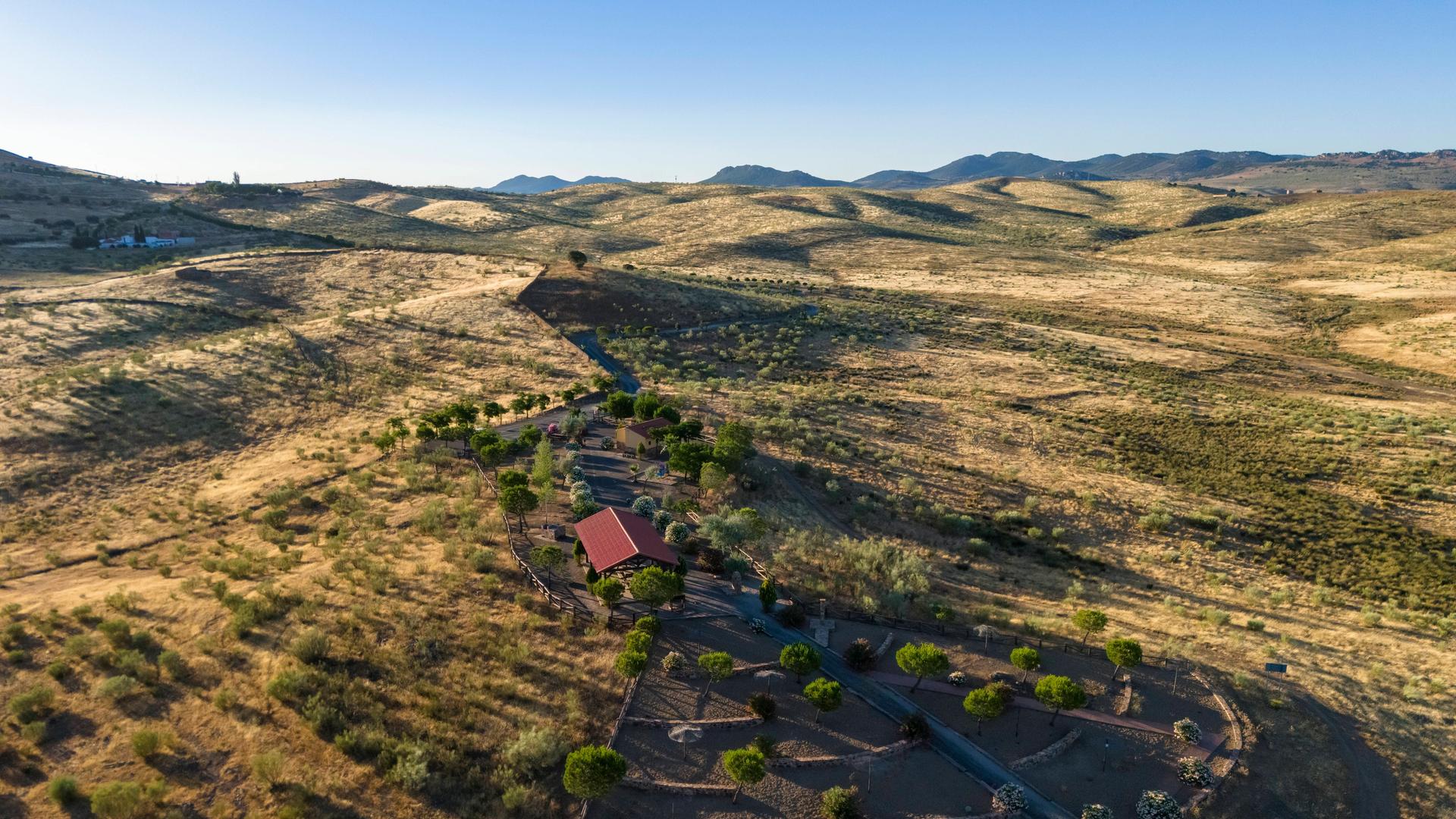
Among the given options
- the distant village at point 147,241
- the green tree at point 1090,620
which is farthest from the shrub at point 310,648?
the distant village at point 147,241

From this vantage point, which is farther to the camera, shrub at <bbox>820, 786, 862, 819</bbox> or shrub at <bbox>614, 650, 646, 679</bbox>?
shrub at <bbox>614, 650, 646, 679</bbox>

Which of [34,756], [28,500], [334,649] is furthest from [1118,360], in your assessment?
[28,500]

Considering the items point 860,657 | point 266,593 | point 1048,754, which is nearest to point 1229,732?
point 1048,754

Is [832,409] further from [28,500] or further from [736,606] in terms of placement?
[28,500]

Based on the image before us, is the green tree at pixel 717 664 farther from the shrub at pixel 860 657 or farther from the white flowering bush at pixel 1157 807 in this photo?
the white flowering bush at pixel 1157 807

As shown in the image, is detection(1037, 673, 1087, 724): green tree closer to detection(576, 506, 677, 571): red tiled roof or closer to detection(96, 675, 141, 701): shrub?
detection(576, 506, 677, 571): red tiled roof

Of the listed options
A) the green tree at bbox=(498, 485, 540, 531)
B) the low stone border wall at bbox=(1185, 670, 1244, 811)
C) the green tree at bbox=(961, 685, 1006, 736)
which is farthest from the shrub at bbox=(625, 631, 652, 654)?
the low stone border wall at bbox=(1185, 670, 1244, 811)

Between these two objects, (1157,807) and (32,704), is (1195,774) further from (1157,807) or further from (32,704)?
(32,704)
